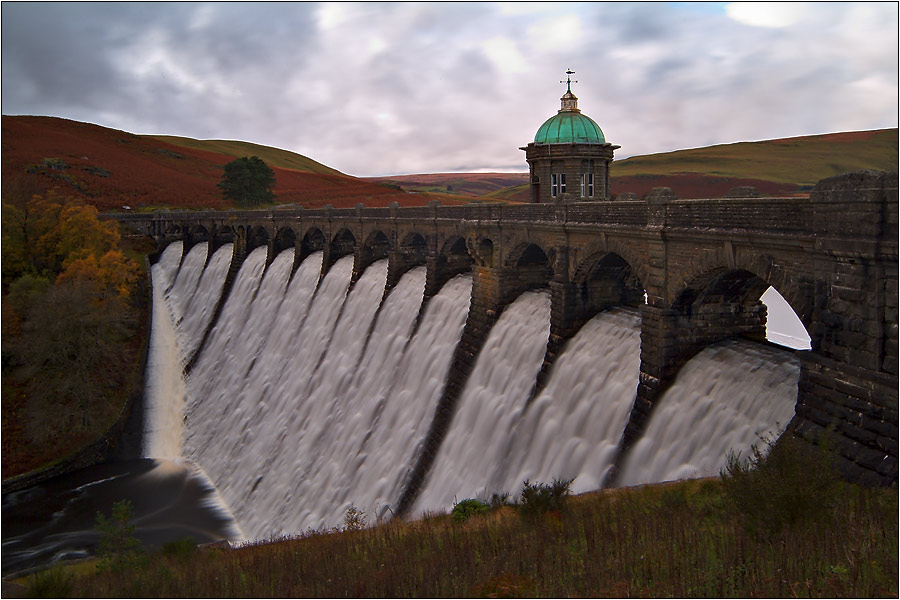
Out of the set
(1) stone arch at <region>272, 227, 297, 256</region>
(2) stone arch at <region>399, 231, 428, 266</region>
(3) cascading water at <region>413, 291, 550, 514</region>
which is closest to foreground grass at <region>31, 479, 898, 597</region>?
(3) cascading water at <region>413, 291, 550, 514</region>

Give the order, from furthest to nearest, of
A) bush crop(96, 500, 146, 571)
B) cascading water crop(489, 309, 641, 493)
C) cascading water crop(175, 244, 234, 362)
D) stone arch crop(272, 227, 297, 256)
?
stone arch crop(272, 227, 297, 256)
cascading water crop(175, 244, 234, 362)
cascading water crop(489, 309, 641, 493)
bush crop(96, 500, 146, 571)

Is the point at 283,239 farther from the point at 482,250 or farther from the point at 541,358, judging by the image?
the point at 541,358

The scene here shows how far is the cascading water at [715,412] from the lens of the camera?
14.6 meters

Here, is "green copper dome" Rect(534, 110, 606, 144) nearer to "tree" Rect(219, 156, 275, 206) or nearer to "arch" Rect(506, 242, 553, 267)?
"arch" Rect(506, 242, 553, 267)

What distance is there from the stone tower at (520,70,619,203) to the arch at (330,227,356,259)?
12.0m

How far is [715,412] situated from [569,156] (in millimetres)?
29946

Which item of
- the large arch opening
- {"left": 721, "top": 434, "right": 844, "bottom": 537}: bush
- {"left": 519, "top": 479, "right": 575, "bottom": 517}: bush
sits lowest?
{"left": 519, "top": 479, "right": 575, "bottom": 517}: bush

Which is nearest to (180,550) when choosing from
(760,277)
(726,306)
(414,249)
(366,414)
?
(760,277)

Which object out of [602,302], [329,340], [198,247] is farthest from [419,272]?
[198,247]

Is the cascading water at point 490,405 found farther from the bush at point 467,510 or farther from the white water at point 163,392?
the white water at point 163,392

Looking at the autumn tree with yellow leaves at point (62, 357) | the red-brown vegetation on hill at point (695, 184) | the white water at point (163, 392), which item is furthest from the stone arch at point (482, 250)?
the red-brown vegetation on hill at point (695, 184)

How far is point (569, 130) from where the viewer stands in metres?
43.3

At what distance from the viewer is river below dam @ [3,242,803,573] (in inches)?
658

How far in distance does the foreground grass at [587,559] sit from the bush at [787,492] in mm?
134
